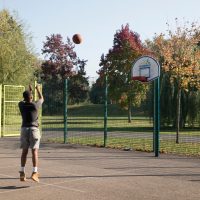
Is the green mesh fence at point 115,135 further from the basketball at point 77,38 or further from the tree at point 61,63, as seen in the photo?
the tree at point 61,63

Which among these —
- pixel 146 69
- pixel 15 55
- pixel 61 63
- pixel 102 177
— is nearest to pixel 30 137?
pixel 102 177

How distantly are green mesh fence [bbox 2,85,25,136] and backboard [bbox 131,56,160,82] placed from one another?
732 cm

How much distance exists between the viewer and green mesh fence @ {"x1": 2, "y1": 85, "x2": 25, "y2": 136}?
21234 mm

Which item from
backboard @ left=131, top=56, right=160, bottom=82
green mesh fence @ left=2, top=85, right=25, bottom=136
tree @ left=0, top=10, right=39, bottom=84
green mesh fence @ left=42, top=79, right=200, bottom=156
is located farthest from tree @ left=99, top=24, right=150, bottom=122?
backboard @ left=131, top=56, right=160, bottom=82

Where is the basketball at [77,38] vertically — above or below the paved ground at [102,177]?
above

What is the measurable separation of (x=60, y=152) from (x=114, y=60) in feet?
95.9

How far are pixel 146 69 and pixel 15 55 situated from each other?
19.3 m

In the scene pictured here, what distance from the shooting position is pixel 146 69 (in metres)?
15.1

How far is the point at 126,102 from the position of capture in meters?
41.5

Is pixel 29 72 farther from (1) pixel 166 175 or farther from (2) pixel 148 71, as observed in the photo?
(1) pixel 166 175

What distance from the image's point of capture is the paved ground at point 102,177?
830 cm

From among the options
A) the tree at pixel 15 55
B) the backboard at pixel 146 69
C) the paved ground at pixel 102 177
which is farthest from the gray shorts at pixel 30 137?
the tree at pixel 15 55

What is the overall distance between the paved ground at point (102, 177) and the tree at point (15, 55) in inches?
685

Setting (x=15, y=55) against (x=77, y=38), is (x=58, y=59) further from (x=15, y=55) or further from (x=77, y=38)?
(x=77, y=38)
